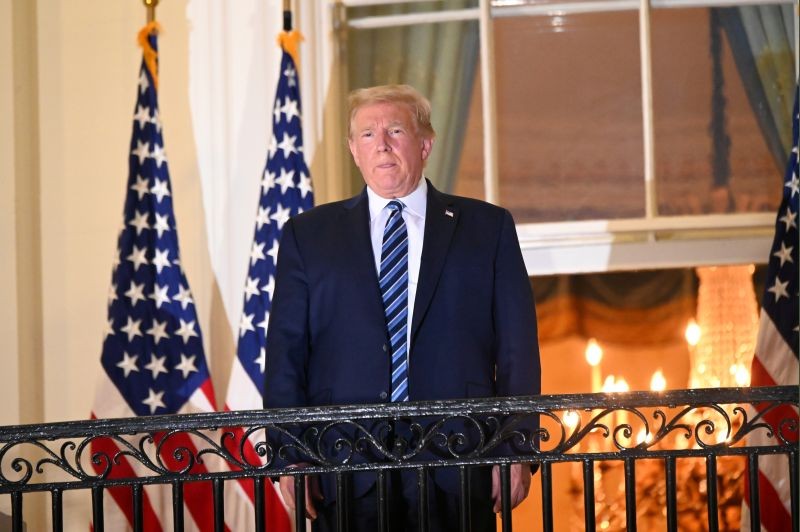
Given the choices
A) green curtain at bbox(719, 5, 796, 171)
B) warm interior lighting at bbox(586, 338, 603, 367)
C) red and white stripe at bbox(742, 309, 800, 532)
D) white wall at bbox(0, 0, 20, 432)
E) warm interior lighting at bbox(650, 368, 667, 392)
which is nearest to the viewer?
red and white stripe at bbox(742, 309, 800, 532)

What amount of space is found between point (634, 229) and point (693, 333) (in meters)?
1.28

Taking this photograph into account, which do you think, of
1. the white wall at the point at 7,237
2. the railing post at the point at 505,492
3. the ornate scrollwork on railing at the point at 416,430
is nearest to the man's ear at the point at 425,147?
the ornate scrollwork on railing at the point at 416,430

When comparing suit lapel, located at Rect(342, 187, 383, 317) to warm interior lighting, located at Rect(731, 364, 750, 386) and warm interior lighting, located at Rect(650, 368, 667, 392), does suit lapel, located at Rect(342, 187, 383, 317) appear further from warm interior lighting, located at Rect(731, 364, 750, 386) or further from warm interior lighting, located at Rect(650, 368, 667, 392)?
warm interior lighting, located at Rect(650, 368, 667, 392)

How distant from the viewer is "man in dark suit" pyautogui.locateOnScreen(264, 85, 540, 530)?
2.86 meters

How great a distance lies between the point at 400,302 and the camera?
2928mm

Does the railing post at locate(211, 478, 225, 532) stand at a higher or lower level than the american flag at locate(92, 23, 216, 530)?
lower

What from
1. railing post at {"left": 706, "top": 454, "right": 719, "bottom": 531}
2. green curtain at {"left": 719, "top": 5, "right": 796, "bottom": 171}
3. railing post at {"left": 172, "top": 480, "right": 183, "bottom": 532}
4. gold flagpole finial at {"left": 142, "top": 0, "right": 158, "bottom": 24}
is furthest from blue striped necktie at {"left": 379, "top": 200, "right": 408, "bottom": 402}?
green curtain at {"left": 719, "top": 5, "right": 796, "bottom": 171}

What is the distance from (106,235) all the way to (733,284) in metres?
3.04

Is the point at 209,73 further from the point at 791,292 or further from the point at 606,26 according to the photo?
the point at 791,292

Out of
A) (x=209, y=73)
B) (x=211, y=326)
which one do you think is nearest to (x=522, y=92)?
(x=209, y=73)

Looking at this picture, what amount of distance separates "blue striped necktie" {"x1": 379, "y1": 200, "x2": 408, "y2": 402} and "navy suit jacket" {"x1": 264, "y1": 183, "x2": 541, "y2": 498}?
3 cm

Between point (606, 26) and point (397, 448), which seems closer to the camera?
point (397, 448)

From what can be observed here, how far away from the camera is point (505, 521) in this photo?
2.54 meters

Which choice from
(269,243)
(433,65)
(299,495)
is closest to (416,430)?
(299,495)
